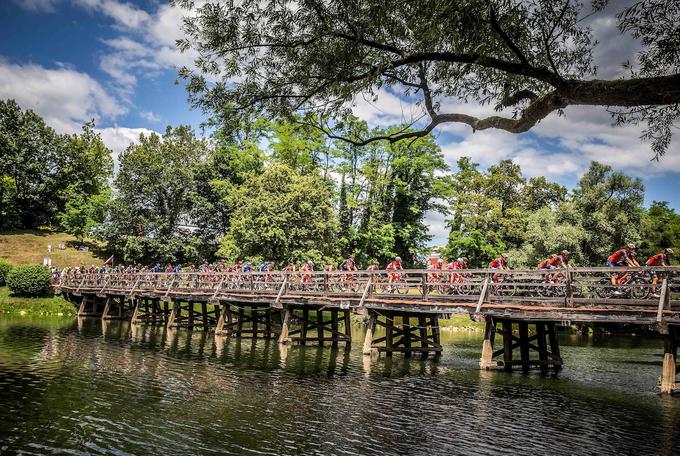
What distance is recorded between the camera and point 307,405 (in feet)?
45.7

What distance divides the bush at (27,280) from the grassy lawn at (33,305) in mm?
702

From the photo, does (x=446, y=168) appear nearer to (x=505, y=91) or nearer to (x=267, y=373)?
(x=267, y=373)

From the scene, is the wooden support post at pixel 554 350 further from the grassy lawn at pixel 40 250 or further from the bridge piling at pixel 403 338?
the grassy lawn at pixel 40 250

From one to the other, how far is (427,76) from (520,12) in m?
2.49

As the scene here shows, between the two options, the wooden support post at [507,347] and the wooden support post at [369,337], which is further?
the wooden support post at [369,337]

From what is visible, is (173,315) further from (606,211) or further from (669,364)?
(606,211)

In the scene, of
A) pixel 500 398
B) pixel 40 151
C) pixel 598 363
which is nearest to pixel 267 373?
pixel 500 398

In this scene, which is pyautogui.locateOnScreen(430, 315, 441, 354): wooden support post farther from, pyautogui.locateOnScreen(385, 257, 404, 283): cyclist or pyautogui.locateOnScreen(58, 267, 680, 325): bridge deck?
pyautogui.locateOnScreen(385, 257, 404, 283): cyclist

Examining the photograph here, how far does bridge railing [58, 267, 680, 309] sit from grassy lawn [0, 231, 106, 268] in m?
14.2

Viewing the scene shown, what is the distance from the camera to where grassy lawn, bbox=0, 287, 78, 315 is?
4314cm

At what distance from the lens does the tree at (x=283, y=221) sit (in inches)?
1617

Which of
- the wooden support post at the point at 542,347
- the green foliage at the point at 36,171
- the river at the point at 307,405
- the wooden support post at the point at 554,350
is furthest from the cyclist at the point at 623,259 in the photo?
the green foliage at the point at 36,171

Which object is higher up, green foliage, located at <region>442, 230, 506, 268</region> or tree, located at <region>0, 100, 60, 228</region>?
tree, located at <region>0, 100, 60, 228</region>

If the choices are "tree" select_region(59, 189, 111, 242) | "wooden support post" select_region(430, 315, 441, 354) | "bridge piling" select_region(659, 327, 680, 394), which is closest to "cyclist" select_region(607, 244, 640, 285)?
"bridge piling" select_region(659, 327, 680, 394)
